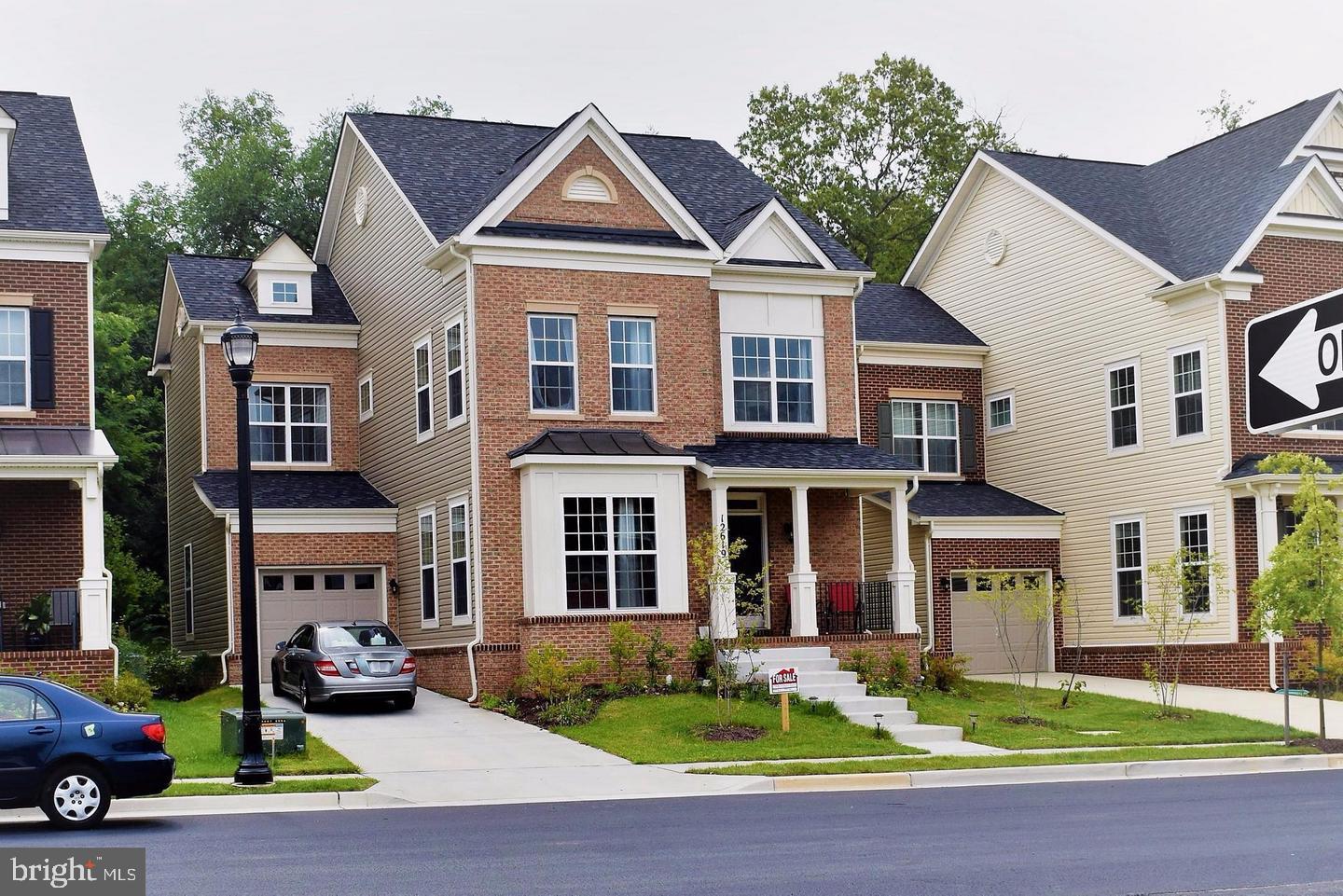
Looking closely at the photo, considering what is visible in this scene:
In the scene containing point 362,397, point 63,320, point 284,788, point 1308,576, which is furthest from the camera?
point 362,397

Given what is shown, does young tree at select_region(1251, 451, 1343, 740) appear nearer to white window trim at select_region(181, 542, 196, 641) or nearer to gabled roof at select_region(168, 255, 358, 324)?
gabled roof at select_region(168, 255, 358, 324)

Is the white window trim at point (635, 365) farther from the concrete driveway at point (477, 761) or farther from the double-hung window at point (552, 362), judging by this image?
the concrete driveway at point (477, 761)

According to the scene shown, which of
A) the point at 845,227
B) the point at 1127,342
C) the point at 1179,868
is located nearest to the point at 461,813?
the point at 1179,868

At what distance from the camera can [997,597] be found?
28.5 m

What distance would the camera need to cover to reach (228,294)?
112ft

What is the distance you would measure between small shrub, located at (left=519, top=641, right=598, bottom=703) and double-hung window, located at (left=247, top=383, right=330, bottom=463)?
9499 millimetres

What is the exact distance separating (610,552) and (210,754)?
8.64m

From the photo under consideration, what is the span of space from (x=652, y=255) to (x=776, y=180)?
2469 centimetres

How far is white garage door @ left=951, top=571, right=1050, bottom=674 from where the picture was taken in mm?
33719

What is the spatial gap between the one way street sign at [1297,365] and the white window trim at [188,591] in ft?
103

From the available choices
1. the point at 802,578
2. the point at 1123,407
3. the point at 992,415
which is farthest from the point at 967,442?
the point at 802,578

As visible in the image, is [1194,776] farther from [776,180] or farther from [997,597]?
[776,180]

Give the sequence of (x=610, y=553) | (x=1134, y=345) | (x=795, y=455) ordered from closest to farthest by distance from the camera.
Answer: (x=610, y=553) → (x=795, y=455) → (x=1134, y=345)

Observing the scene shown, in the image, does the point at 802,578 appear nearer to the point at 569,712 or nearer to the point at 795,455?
the point at 795,455
